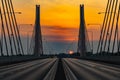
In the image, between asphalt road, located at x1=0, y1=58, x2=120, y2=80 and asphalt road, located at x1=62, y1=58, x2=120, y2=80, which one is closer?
asphalt road, located at x1=0, y1=58, x2=120, y2=80

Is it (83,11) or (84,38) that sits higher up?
(83,11)

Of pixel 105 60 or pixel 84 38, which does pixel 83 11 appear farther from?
pixel 105 60

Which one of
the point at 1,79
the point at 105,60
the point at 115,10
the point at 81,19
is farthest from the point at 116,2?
the point at 81,19

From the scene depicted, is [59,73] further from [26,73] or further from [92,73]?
[92,73]

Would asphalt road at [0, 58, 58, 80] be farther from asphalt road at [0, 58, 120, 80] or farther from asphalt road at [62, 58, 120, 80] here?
asphalt road at [62, 58, 120, 80]

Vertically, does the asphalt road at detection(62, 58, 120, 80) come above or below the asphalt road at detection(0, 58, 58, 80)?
below

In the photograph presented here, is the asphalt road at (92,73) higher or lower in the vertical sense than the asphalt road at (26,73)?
lower

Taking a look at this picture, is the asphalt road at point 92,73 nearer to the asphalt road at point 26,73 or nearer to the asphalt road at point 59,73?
the asphalt road at point 59,73

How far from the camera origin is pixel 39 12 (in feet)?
407

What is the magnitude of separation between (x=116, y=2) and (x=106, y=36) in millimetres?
14886

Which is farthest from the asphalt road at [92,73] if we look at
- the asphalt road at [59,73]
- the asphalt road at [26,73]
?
the asphalt road at [26,73]

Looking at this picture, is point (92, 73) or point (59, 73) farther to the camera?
point (92, 73)

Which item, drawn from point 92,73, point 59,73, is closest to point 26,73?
point 59,73

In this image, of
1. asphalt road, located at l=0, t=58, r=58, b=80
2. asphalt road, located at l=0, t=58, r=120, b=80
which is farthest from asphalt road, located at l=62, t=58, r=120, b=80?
asphalt road, located at l=0, t=58, r=58, b=80
